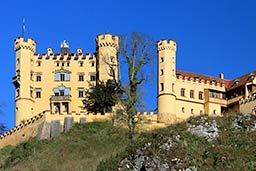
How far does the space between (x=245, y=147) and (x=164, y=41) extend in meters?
47.2

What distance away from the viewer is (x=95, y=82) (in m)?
85.9

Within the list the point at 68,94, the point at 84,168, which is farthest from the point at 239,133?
the point at 68,94

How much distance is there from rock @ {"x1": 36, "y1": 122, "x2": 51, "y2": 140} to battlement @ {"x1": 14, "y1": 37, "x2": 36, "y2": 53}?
15.0m

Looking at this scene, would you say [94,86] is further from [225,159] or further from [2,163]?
[225,159]

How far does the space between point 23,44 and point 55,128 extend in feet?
56.3

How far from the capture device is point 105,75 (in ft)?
275

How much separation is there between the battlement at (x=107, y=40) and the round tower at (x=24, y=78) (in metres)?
7.82

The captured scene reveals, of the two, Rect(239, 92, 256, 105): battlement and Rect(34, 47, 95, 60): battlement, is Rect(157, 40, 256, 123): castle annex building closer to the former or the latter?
Rect(239, 92, 256, 105): battlement

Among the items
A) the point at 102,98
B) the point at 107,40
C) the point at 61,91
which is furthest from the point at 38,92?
the point at 102,98

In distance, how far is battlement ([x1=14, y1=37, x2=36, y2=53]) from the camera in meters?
85.5

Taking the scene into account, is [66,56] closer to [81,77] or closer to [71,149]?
[81,77]

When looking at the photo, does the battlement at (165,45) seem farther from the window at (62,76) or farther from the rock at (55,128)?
the rock at (55,128)

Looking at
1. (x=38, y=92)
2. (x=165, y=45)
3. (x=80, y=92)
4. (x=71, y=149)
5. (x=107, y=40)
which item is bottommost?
(x=71, y=149)

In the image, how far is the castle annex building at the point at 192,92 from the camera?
3127 inches
